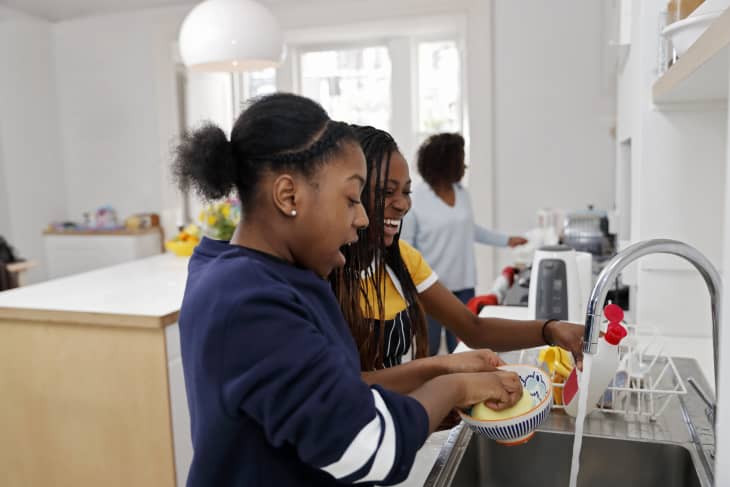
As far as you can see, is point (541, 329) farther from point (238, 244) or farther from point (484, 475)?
point (238, 244)

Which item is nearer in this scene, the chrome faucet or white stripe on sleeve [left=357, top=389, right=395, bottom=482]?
white stripe on sleeve [left=357, top=389, right=395, bottom=482]

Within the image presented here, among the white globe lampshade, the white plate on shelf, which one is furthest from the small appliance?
the white globe lampshade

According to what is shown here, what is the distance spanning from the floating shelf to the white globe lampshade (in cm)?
149

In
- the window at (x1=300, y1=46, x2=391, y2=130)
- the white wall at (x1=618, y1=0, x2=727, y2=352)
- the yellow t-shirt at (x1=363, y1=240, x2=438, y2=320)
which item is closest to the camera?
the yellow t-shirt at (x1=363, y1=240, x2=438, y2=320)

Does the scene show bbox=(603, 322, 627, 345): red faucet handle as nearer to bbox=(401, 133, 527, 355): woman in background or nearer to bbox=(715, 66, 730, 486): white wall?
bbox=(715, 66, 730, 486): white wall

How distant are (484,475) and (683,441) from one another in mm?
303

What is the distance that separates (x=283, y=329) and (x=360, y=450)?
13 cm

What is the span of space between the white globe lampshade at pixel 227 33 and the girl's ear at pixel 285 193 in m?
1.77

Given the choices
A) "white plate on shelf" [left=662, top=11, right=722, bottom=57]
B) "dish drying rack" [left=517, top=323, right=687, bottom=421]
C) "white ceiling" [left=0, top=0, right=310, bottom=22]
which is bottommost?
"dish drying rack" [left=517, top=323, right=687, bottom=421]

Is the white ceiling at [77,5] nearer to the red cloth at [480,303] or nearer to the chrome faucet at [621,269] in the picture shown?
the red cloth at [480,303]

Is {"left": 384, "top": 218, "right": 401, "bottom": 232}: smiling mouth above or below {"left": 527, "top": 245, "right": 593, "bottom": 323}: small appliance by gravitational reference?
above

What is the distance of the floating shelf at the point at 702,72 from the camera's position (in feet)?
1.92

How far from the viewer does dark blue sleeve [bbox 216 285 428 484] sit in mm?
557

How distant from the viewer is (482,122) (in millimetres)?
3574
